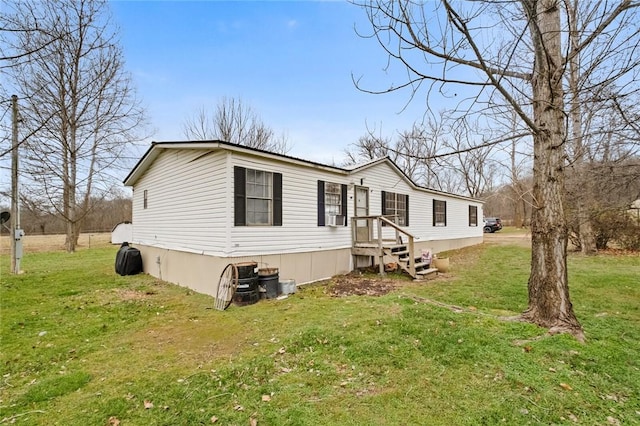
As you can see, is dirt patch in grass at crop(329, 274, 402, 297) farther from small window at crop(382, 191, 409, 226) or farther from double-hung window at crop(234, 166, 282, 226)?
small window at crop(382, 191, 409, 226)

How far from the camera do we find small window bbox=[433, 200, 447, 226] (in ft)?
49.2

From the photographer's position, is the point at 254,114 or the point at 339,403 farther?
the point at 254,114

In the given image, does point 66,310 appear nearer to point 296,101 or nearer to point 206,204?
point 206,204

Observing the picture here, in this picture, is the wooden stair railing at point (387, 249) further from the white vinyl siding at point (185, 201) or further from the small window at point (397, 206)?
the white vinyl siding at point (185, 201)

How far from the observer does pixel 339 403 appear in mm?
2859

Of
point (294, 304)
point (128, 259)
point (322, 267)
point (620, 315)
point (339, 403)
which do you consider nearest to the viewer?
point (339, 403)

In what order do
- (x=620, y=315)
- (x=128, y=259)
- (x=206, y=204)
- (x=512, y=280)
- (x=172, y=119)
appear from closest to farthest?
(x=620, y=315) < (x=206, y=204) < (x=512, y=280) < (x=128, y=259) < (x=172, y=119)

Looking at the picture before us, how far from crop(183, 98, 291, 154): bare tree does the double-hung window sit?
599 inches

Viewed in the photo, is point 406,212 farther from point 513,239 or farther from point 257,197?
point 513,239

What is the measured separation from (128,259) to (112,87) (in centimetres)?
1128

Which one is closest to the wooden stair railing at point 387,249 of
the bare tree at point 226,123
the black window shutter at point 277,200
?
the black window shutter at point 277,200

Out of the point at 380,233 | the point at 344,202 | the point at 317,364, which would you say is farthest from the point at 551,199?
the point at 344,202

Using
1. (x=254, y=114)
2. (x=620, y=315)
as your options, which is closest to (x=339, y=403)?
(x=620, y=315)

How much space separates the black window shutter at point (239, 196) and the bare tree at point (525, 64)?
14.3 ft
